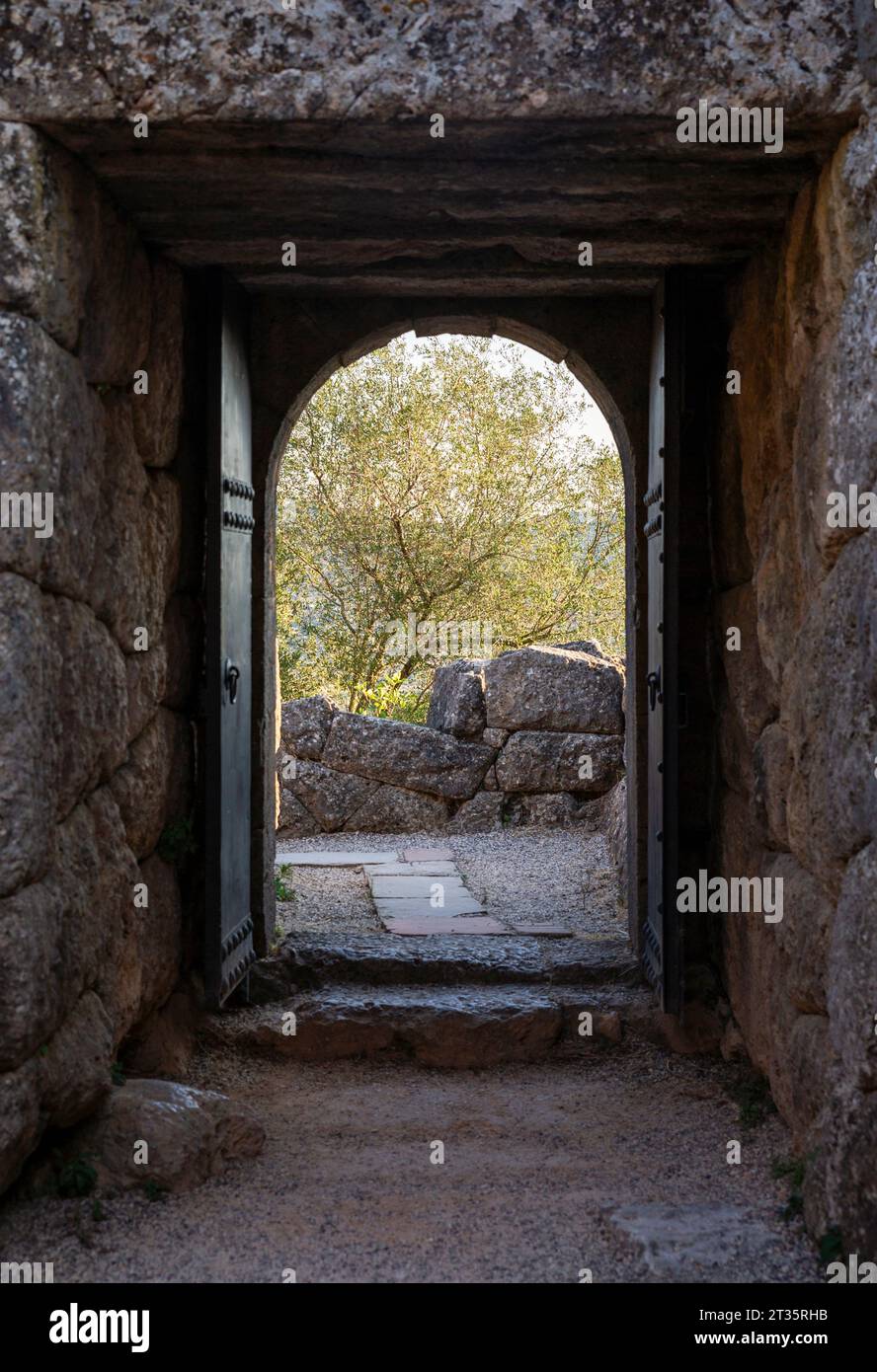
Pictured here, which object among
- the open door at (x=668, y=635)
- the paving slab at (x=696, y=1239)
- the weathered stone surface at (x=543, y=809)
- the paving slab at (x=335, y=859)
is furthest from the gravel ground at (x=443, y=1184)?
the weathered stone surface at (x=543, y=809)

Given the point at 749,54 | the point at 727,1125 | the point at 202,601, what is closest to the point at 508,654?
the point at 202,601

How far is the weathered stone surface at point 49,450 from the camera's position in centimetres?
288

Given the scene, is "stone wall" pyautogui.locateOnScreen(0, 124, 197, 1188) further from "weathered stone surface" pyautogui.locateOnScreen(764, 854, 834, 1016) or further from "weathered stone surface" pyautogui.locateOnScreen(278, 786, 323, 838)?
"weathered stone surface" pyautogui.locateOnScreen(278, 786, 323, 838)

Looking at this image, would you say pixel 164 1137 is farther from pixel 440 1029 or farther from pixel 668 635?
pixel 668 635

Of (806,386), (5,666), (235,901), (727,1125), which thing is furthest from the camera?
(235,901)

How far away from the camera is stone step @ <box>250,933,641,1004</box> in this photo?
495cm

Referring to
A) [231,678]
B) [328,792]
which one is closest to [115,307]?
[231,678]

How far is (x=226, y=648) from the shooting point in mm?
4371

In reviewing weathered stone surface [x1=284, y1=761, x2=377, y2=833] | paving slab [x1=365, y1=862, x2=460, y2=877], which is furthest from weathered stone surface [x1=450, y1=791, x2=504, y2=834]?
paving slab [x1=365, y1=862, x2=460, y2=877]

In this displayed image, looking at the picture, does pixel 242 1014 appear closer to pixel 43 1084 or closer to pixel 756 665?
pixel 43 1084

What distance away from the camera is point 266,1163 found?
3.60 m

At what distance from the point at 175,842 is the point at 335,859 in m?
3.84

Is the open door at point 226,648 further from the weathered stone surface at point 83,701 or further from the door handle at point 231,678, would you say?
the weathered stone surface at point 83,701

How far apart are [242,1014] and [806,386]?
9.55ft
